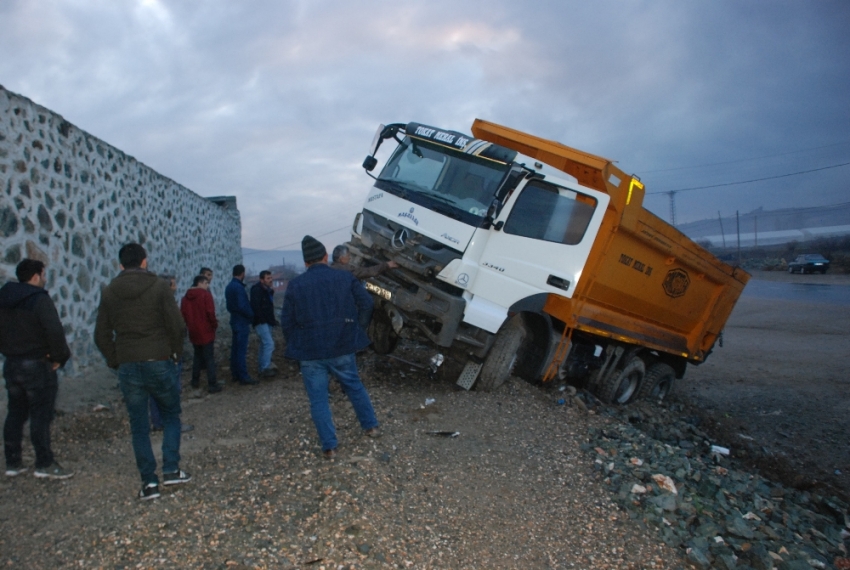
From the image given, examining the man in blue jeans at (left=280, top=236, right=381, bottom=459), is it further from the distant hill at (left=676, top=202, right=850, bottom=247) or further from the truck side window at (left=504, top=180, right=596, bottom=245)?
the distant hill at (left=676, top=202, right=850, bottom=247)

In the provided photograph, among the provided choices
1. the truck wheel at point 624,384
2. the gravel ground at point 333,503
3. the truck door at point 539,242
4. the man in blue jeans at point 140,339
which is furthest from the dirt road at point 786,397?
the man in blue jeans at point 140,339

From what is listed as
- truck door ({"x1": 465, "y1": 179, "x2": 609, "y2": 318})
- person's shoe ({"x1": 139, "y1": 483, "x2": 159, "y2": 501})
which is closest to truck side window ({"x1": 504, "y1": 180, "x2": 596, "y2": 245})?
truck door ({"x1": 465, "y1": 179, "x2": 609, "y2": 318})

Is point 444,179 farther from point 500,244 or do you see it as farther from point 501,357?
point 501,357

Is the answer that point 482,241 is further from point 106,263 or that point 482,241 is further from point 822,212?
point 822,212

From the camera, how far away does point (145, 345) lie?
3604 mm

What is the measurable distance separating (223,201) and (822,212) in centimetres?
11235

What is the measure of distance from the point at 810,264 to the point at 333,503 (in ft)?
127

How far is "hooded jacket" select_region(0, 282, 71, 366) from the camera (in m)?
3.79

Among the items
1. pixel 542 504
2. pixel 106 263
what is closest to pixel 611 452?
pixel 542 504

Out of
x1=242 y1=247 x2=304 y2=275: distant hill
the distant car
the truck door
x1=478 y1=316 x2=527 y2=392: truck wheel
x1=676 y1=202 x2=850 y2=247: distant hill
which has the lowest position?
x1=242 y1=247 x2=304 y2=275: distant hill

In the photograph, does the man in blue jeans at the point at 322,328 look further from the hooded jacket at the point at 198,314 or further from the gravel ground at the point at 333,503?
the hooded jacket at the point at 198,314

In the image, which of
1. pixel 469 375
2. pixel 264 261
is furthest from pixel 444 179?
pixel 264 261

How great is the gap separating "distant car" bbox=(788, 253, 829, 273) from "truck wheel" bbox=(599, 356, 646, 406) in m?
32.6

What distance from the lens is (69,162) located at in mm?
6164
